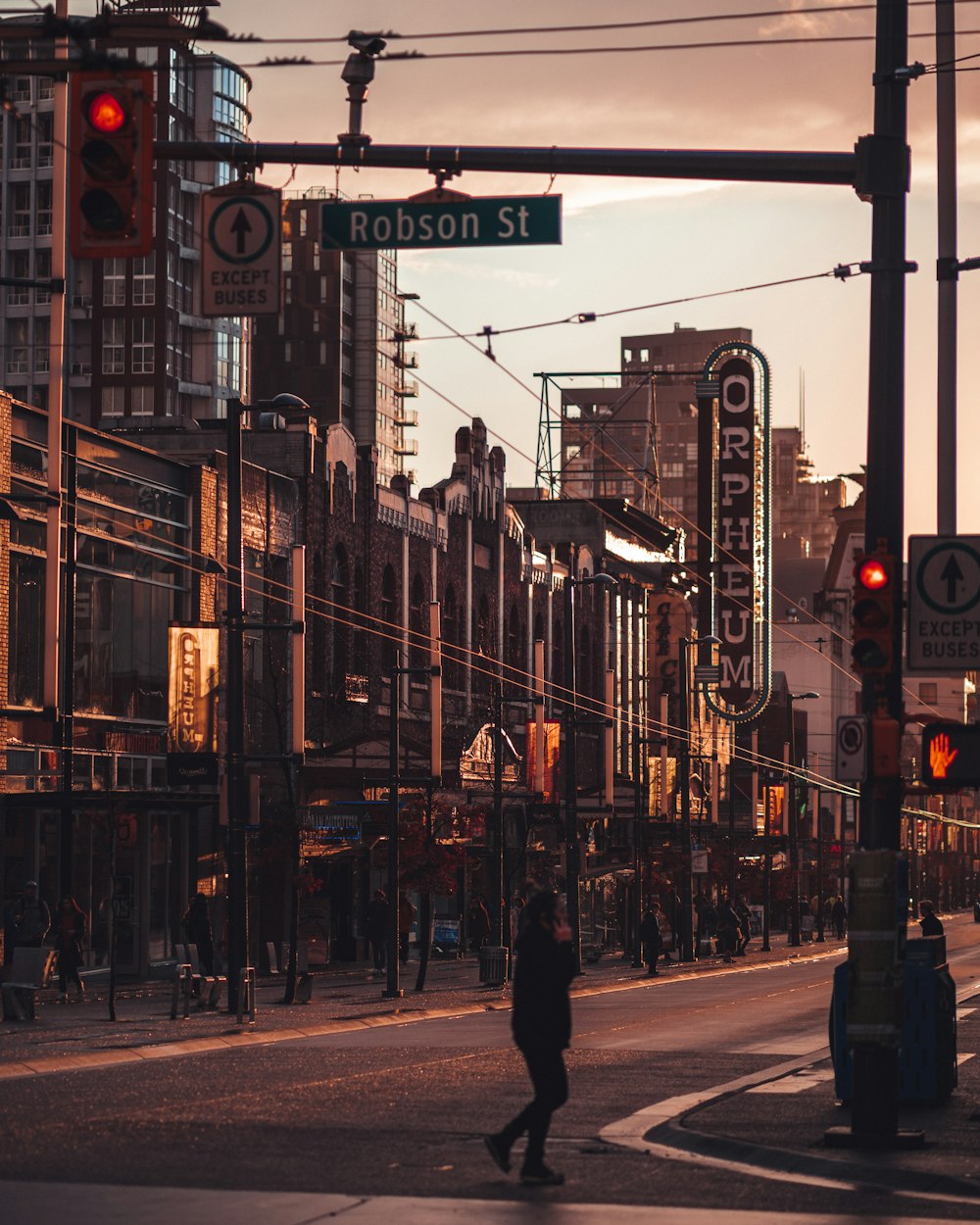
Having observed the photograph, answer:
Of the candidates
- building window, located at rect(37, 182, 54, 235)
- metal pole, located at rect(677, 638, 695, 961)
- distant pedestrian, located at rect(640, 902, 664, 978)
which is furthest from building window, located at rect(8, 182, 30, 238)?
distant pedestrian, located at rect(640, 902, 664, 978)

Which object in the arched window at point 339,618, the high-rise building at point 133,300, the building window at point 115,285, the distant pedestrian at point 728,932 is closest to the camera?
the arched window at point 339,618

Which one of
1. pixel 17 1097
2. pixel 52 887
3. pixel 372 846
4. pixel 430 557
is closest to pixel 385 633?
pixel 430 557

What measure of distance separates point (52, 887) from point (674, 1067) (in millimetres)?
19792

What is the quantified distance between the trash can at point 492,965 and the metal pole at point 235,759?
9732mm

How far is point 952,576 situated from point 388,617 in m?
42.0

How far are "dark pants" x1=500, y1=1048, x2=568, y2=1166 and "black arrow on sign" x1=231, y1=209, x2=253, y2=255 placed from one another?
6.10 metres

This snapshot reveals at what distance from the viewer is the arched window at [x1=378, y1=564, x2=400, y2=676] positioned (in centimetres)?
5816

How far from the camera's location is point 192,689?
43375 millimetres

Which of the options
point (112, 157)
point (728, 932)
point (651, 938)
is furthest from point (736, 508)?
point (112, 157)

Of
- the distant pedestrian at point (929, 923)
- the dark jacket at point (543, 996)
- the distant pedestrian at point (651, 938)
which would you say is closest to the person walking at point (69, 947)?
the distant pedestrian at point (929, 923)

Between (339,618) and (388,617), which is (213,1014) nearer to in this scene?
(339,618)

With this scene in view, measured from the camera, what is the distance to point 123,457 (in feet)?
144

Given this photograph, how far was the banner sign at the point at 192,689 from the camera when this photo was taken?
141ft

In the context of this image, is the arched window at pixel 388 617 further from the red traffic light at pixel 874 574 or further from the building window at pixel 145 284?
the building window at pixel 145 284
